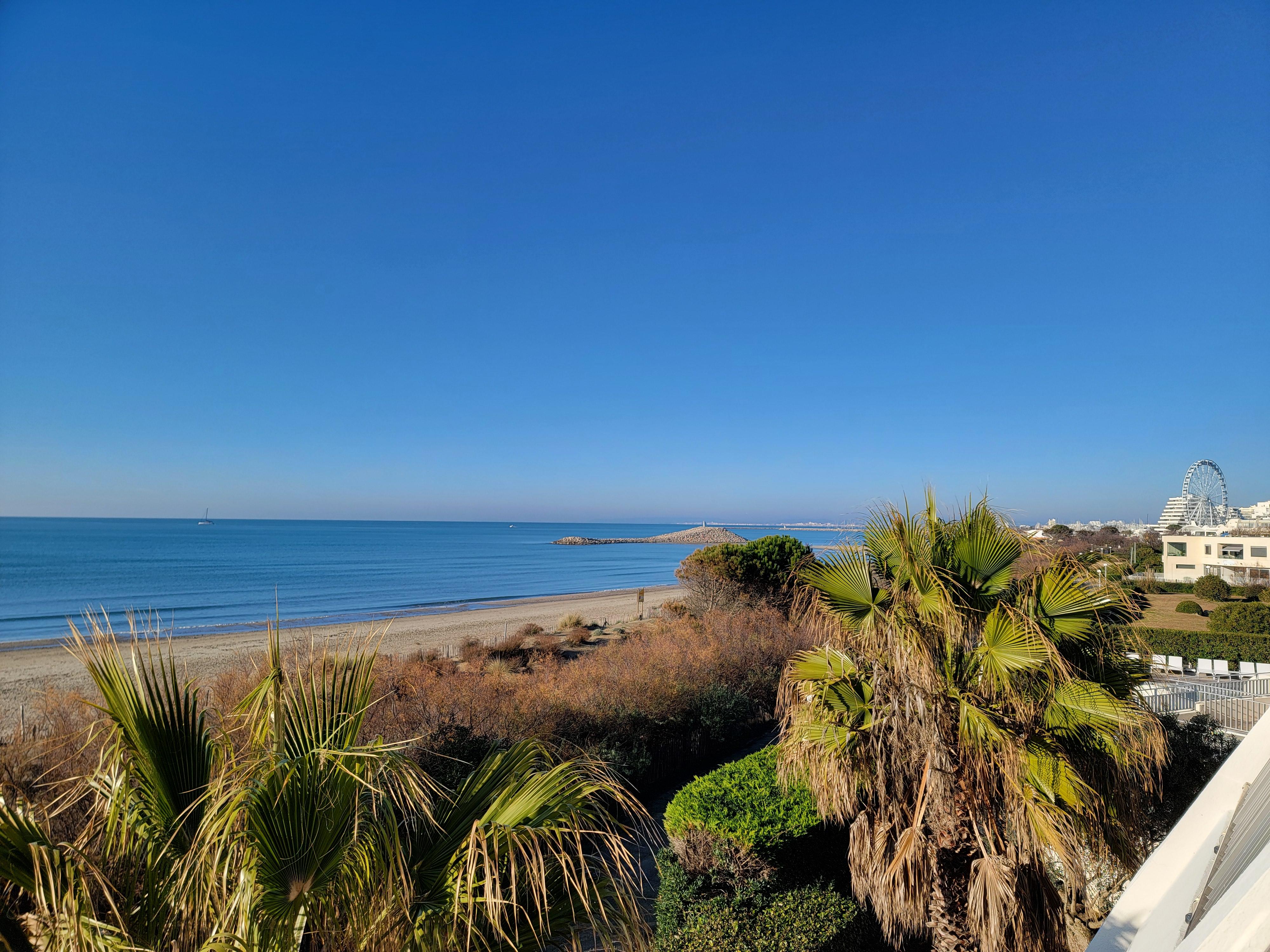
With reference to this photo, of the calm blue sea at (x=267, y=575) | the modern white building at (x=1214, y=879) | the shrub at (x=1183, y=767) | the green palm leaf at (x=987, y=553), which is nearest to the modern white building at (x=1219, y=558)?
the calm blue sea at (x=267, y=575)

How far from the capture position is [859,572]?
556 centimetres

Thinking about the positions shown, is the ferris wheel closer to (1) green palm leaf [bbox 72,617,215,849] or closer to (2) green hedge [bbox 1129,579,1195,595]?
(2) green hedge [bbox 1129,579,1195,595]

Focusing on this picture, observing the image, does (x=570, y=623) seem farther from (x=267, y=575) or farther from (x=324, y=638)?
(x=267, y=575)

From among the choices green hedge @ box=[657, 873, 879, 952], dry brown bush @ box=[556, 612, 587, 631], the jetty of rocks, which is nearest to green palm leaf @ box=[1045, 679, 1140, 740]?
green hedge @ box=[657, 873, 879, 952]

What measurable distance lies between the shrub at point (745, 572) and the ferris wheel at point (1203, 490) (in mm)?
66539

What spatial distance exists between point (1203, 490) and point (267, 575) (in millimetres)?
89256

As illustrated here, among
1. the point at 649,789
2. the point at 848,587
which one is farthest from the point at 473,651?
the point at 848,587

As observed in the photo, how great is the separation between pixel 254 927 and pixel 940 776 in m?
4.58

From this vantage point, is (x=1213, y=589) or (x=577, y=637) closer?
(x=577, y=637)

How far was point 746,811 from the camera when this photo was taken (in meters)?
6.42

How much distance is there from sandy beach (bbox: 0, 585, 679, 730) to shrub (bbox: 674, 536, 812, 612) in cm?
880

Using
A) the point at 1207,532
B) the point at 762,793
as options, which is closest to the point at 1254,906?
the point at 762,793

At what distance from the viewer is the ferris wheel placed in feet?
215

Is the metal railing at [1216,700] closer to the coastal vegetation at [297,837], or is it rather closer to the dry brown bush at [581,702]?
the dry brown bush at [581,702]
